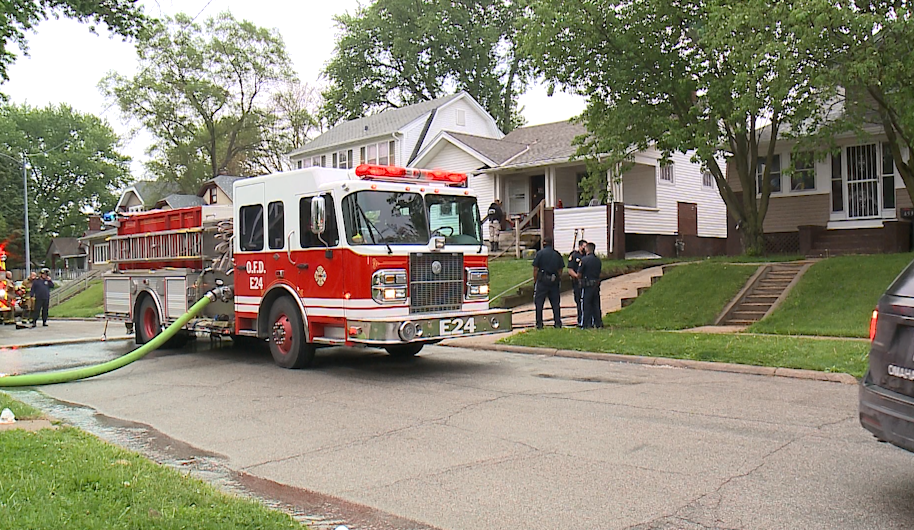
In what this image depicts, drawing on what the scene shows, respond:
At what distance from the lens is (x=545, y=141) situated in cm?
3291

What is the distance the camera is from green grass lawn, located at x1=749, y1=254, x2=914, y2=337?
45.8 ft

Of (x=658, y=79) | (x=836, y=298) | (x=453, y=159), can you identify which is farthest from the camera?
(x=453, y=159)

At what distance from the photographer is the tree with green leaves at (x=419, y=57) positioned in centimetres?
5803

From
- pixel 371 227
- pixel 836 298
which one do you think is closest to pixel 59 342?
pixel 371 227

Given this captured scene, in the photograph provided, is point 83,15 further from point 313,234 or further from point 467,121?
point 467,121

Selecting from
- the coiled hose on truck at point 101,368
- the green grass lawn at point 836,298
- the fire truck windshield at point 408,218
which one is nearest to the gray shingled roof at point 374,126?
the green grass lawn at point 836,298

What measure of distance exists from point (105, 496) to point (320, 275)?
21.2ft

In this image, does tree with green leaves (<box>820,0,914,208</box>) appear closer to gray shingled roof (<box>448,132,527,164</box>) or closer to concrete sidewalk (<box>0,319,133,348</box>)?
concrete sidewalk (<box>0,319,133,348</box>)

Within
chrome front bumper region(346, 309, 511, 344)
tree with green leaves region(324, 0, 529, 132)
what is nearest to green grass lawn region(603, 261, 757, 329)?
chrome front bumper region(346, 309, 511, 344)

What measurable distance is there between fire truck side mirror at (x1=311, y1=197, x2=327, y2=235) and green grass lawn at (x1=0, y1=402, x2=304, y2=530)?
5004mm

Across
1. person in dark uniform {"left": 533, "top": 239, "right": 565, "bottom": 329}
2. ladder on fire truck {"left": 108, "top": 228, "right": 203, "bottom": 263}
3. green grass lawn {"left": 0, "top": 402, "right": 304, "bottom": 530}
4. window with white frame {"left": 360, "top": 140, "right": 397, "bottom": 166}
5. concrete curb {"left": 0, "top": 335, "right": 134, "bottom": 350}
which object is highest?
window with white frame {"left": 360, "top": 140, "right": 397, "bottom": 166}

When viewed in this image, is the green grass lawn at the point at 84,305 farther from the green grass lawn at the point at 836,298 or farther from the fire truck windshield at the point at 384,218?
the green grass lawn at the point at 836,298

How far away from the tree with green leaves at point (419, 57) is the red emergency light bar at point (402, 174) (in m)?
47.3

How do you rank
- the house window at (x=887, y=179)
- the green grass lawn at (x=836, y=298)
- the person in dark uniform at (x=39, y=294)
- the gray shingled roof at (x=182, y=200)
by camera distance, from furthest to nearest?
the gray shingled roof at (x=182, y=200)
the person in dark uniform at (x=39, y=294)
the house window at (x=887, y=179)
the green grass lawn at (x=836, y=298)
